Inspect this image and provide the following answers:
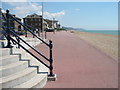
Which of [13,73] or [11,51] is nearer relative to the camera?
[13,73]

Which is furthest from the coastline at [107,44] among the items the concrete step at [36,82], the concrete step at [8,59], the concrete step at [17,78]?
the concrete step at [8,59]

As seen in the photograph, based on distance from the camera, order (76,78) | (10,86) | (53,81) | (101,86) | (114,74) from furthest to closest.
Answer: (114,74)
(76,78)
(53,81)
(101,86)
(10,86)

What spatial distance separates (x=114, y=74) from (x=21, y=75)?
3.58 metres

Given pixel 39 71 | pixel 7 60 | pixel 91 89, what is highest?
pixel 7 60

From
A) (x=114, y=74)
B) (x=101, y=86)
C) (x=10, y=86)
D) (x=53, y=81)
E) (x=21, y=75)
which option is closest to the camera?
(x=10, y=86)

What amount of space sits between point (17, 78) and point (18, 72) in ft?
1.49

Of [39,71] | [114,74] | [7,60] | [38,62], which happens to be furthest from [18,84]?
[114,74]

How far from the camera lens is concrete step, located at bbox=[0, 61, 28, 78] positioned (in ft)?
14.1

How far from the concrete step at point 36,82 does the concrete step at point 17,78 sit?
10 cm

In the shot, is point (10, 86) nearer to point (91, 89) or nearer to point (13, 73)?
point (13, 73)

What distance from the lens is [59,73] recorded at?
20.4ft

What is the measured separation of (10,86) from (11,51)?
1.54 meters

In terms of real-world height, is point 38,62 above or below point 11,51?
below

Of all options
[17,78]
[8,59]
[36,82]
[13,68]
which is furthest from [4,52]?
[36,82]
